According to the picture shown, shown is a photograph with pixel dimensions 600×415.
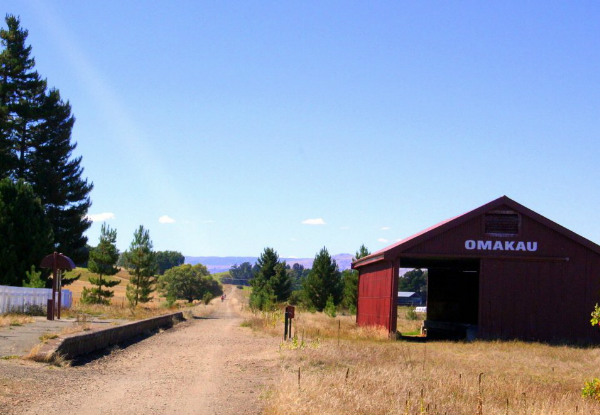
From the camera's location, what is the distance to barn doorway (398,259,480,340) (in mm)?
34344

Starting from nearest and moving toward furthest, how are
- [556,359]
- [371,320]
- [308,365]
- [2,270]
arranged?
[308,365]
[556,359]
[371,320]
[2,270]

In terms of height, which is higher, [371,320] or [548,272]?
[548,272]

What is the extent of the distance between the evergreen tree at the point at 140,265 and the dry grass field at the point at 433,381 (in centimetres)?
3738

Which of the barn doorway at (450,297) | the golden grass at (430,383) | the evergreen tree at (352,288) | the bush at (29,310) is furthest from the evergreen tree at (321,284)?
the golden grass at (430,383)

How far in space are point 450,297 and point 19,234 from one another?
25894mm

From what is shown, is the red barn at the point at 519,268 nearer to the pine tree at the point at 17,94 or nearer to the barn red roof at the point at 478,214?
the barn red roof at the point at 478,214

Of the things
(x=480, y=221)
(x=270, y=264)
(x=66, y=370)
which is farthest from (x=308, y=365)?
(x=270, y=264)

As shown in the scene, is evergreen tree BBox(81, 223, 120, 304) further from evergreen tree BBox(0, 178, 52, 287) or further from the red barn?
the red barn

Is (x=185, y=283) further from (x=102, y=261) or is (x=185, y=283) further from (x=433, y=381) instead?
(x=433, y=381)

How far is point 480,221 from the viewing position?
2686cm

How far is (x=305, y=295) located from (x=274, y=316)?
29.2 metres

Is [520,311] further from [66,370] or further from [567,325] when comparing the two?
[66,370]

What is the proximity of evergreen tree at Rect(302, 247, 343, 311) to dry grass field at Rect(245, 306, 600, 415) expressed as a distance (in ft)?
128

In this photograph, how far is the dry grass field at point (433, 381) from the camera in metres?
9.96
